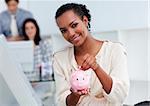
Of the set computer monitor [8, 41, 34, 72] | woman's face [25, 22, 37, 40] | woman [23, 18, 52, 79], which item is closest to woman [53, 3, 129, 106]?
computer monitor [8, 41, 34, 72]

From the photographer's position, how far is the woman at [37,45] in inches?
101

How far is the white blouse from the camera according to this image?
76 centimetres

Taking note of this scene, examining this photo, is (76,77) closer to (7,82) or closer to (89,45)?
(89,45)

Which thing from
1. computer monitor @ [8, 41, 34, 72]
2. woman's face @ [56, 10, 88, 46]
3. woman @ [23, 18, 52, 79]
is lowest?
woman @ [23, 18, 52, 79]

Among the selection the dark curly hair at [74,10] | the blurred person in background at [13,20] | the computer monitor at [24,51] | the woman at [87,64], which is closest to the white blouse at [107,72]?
the woman at [87,64]

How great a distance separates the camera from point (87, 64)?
0.69 m

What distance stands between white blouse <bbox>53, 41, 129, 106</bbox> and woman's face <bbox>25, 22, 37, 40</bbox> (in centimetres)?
219

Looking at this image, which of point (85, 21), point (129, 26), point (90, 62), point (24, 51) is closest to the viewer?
point (90, 62)

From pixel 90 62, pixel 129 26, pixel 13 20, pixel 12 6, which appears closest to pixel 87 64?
pixel 90 62

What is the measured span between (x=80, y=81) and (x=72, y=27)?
0.45 feet

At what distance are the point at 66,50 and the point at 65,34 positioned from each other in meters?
0.14

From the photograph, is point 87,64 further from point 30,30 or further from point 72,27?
point 30,30

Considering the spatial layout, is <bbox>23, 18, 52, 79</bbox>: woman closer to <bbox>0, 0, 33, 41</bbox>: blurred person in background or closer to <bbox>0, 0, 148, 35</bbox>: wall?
<bbox>0, 0, 33, 41</bbox>: blurred person in background

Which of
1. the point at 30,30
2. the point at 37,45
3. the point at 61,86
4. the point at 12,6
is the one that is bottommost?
the point at 37,45
